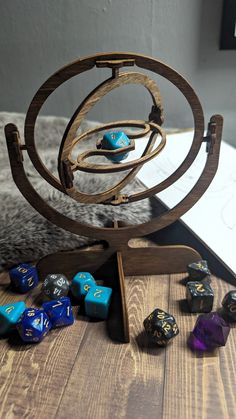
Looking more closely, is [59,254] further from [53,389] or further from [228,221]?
[228,221]

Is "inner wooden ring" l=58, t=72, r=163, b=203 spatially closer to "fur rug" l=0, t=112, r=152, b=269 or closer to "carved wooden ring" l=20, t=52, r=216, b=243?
"carved wooden ring" l=20, t=52, r=216, b=243

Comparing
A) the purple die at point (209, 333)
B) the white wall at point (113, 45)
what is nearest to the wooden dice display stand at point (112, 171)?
the purple die at point (209, 333)

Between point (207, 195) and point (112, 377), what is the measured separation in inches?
20.3

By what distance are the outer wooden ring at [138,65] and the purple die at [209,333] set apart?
0.20 metres

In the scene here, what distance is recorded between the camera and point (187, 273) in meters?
0.76

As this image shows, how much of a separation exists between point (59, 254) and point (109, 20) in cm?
86

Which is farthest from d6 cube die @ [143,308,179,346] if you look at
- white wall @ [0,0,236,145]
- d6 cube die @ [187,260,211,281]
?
white wall @ [0,0,236,145]

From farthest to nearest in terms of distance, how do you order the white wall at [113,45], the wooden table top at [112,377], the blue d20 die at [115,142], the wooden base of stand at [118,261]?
1. the white wall at [113,45]
2. the wooden base of stand at [118,261]
3. the blue d20 die at [115,142]
4. the wooden table top at [112,377]

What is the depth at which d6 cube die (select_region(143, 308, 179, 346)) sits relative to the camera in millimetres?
589

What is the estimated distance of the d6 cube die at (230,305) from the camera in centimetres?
63

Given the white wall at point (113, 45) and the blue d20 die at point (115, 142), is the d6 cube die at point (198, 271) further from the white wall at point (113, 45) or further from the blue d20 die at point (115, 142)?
the white wall at point (113, 45)

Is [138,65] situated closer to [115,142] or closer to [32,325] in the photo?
[115,142]

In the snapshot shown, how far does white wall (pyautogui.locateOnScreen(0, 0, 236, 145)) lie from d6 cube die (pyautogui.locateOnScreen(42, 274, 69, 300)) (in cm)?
82

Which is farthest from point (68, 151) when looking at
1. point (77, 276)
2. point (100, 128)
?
point (77, 276)
